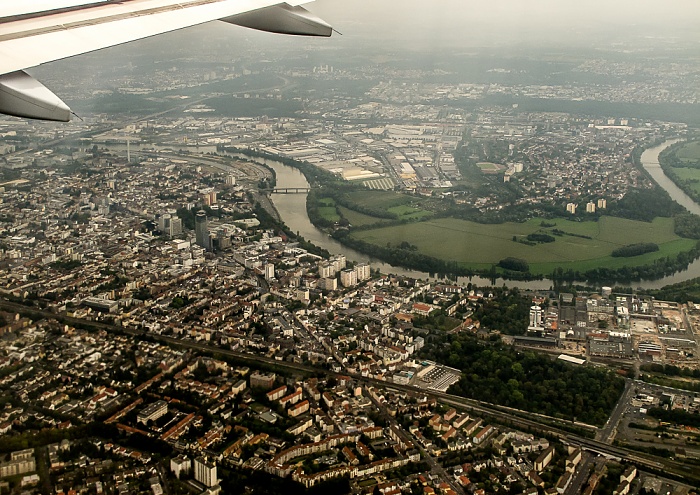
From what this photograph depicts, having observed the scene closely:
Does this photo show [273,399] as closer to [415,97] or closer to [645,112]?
[415,97]

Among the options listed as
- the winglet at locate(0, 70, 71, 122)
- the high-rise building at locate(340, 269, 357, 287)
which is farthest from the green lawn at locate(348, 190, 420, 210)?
the winglet at locate(0, 70, 71, 122)

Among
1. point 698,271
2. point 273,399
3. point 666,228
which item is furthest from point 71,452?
point 666,228

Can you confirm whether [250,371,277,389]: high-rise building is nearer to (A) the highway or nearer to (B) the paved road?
(A) the highway

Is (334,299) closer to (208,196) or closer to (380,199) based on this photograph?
(380,199)

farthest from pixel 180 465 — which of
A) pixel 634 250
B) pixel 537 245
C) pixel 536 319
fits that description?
pixel 634 250

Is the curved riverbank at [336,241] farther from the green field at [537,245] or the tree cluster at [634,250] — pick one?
the tree cluster at [634,250]
